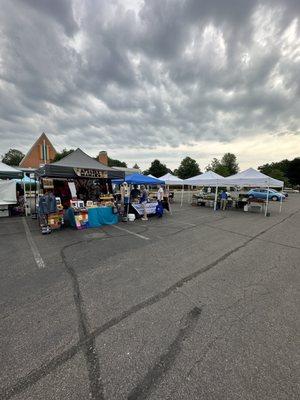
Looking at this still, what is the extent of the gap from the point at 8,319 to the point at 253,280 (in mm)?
4285

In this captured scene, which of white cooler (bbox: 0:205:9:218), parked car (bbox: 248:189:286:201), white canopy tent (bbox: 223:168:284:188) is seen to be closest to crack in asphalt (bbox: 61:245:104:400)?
white cooler (bbox: 0:205:9:218)

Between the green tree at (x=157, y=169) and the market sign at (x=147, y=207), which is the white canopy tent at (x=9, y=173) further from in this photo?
the green tree at (x=157, y=169)

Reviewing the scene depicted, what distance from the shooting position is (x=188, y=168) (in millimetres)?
76938

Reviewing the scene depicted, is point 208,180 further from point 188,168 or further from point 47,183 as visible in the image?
point 188,168

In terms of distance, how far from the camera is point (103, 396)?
1.70 meters

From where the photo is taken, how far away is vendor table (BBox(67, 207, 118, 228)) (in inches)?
346

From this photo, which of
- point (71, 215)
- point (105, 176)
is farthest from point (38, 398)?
point (105, 176)

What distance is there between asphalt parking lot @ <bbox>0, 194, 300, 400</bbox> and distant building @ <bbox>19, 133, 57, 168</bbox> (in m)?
51.1

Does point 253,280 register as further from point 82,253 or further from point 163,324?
point 82,253

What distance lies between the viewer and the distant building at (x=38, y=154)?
48.1 m

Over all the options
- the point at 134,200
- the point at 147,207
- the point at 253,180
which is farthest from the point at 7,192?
the point at 253,180

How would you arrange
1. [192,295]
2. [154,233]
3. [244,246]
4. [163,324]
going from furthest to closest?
[154,233], [244,246], [192,295], [163,324]

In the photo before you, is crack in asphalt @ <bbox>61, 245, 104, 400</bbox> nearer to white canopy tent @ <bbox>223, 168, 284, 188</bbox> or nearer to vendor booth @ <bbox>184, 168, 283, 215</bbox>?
white canopy tent @ <bbox>223, 168, 284, 188</bbox>

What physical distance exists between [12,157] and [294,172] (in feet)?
331
